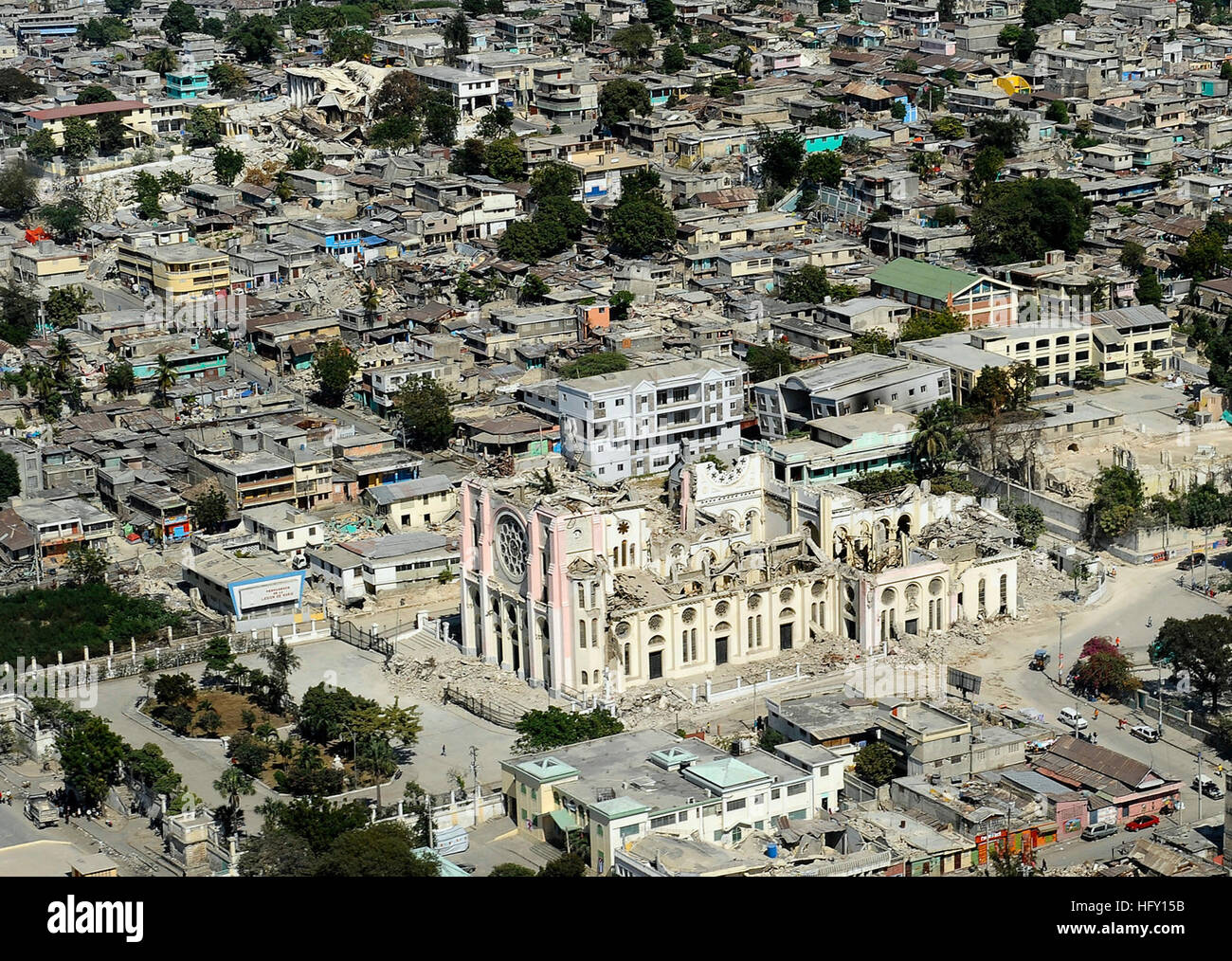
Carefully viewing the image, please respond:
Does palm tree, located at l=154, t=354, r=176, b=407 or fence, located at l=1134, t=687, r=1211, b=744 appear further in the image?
palm tree, located at l=154, t=354, r=176, b=407

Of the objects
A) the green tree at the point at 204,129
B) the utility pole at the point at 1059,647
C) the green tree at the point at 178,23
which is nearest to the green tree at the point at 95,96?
the green tree at the point at 204,129

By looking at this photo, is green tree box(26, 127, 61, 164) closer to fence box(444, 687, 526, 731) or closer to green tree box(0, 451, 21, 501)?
green tree box(0, 451, 21, 501)

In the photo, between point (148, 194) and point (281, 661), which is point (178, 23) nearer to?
point (148, 194)

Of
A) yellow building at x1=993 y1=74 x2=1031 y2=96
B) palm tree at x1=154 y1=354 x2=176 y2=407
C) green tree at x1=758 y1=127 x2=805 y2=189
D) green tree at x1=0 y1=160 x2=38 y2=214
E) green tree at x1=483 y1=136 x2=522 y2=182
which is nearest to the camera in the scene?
palm tree at x1=154 y1=354 x2=176 y2=407

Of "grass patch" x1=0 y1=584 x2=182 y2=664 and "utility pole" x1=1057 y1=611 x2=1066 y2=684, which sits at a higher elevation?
"utility pole" x1=1057 y1=611 x2=1066 y2=684

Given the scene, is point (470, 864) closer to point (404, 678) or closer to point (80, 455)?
point (404, 678)

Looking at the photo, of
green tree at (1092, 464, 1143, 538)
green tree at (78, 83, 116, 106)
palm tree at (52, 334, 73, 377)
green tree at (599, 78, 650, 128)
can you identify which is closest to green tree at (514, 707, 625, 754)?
green tree at (1092, 464, 1143, 538)

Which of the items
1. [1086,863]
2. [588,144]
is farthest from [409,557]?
[588,144]
